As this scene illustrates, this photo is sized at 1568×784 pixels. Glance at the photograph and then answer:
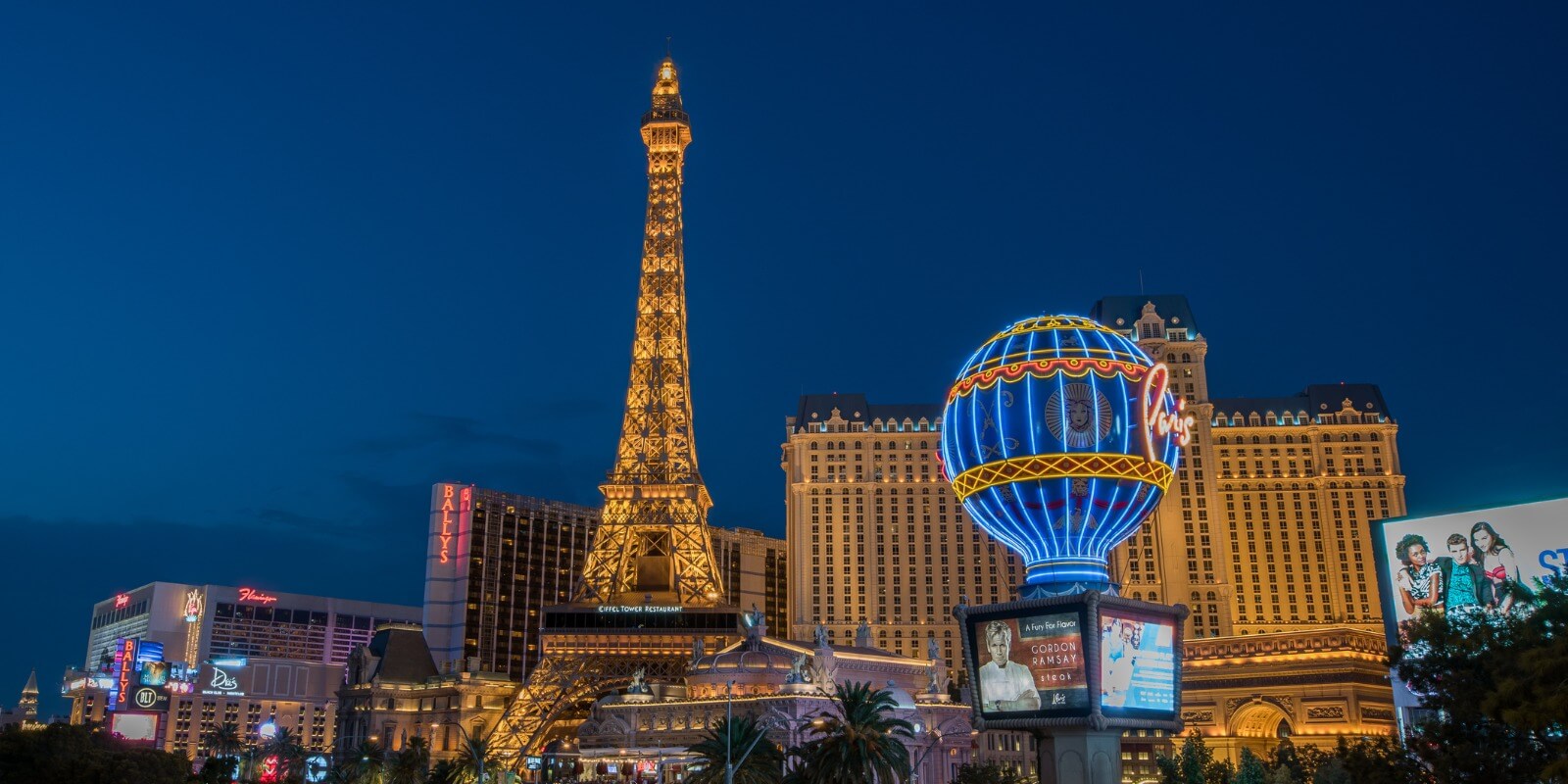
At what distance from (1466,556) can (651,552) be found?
70306mm

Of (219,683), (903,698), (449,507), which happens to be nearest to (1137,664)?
(903,698)

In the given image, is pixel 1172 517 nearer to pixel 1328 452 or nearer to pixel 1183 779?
pixel 1328 452

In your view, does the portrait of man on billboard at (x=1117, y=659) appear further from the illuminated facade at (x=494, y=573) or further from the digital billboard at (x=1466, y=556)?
the illuminated facade at (x=494, y=573)

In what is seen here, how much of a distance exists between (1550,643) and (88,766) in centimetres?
6925

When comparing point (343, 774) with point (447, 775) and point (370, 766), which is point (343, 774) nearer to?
point (370, 766)

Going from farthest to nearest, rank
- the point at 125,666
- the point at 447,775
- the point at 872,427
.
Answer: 1. the point at 872,427
2. the point at 125,666
3. the point at 447,775

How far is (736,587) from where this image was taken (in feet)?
643

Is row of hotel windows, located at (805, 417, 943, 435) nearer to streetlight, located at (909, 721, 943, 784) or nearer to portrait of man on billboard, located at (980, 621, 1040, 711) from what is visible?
streetlight, located at (909, 721, 943, 784)

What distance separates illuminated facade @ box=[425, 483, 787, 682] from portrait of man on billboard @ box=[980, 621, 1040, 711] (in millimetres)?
95110

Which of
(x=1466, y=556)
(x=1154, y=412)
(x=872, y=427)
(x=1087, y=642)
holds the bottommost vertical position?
(x=1087, y=642)

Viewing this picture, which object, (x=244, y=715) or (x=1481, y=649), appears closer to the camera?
(x=1481, y=649)

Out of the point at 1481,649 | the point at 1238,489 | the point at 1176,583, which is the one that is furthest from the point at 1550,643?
the point at 1238,489

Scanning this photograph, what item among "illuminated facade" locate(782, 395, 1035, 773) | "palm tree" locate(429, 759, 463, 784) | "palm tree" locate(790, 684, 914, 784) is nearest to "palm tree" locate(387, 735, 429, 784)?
"palm tree" locate(429, 759, 463, 784)

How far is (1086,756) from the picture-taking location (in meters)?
62.2
